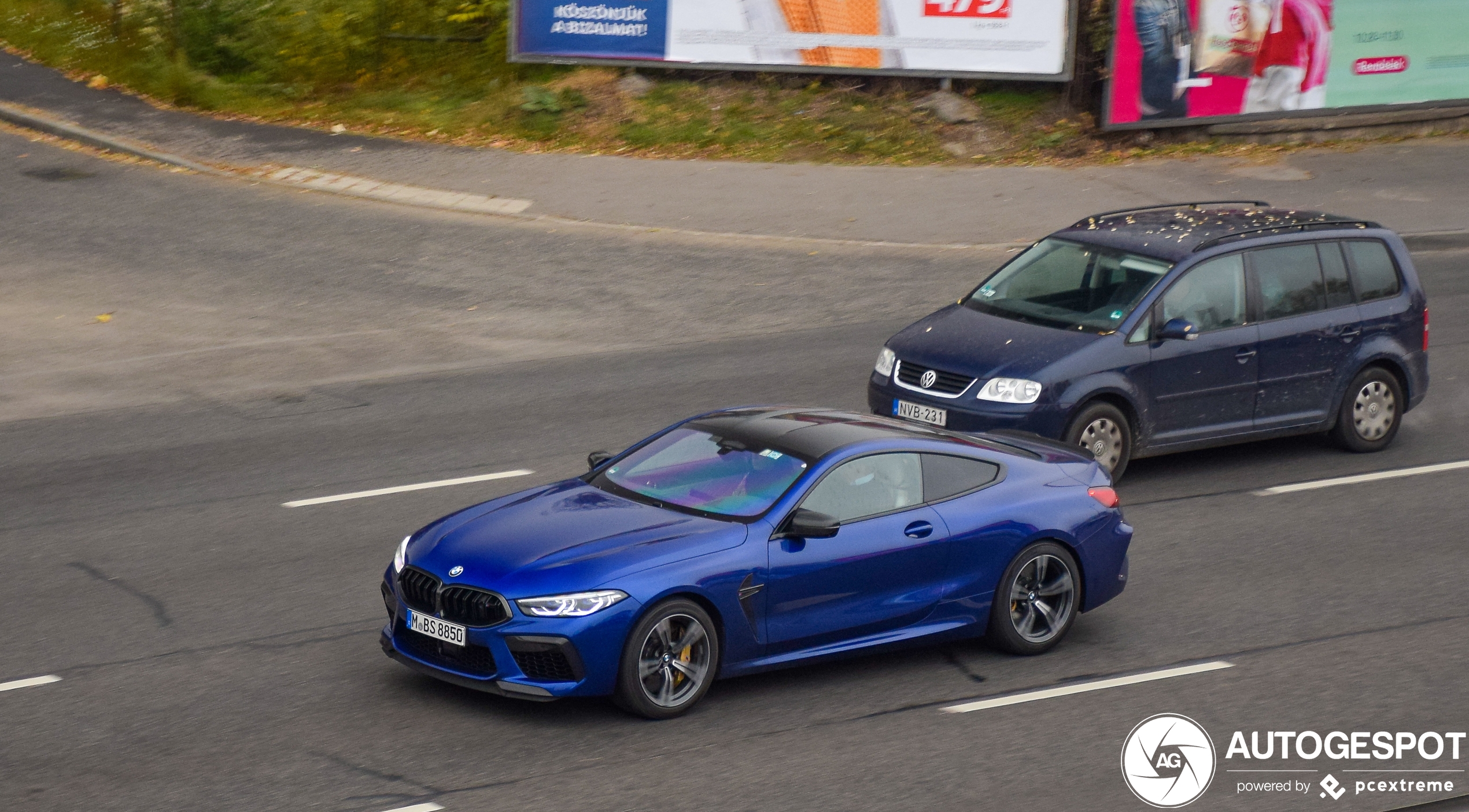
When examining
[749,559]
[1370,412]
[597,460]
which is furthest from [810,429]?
[1370,412]

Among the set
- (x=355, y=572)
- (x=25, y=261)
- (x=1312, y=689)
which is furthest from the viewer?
(x=25, y=261)

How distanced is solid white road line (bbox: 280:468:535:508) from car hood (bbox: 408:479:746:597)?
314 cm

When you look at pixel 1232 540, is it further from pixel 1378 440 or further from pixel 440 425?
pixel 440 425

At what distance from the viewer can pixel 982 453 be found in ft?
28.7

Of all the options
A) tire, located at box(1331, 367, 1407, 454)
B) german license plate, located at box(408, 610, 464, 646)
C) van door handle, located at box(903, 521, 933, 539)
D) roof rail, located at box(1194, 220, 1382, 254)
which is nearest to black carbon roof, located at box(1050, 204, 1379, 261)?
roof rail, located at box(1194, 220, 1382, 254)

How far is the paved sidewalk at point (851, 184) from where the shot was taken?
19828 mm

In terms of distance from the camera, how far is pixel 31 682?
307 inches

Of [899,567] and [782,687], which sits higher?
[899,567]

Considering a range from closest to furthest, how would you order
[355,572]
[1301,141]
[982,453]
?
1. [982,453]
2. [355,572]
3. [1301,141]

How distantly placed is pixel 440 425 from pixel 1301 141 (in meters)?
15.2

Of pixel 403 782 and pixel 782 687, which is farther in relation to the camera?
pixel 782 687

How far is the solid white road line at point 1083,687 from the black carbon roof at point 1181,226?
4.21m

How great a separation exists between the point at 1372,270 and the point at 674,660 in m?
7.71

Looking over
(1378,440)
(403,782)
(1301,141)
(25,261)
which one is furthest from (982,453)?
(1301,141)
